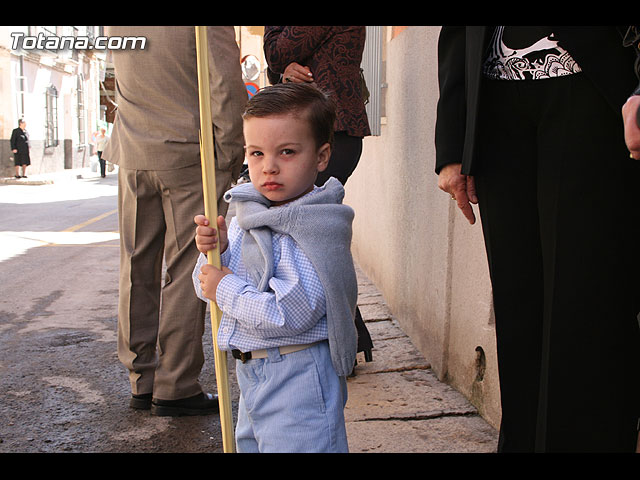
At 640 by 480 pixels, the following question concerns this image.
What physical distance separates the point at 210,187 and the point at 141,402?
1.90m

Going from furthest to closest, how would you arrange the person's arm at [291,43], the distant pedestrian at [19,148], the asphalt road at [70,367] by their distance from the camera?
the distant pedestrian at [19,148], the person's arm at [291,43], the asphalt road at [70,367]

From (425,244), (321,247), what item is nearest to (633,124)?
(321,247)

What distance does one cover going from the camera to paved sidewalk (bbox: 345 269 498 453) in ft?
9.50

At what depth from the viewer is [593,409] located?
1698 mm

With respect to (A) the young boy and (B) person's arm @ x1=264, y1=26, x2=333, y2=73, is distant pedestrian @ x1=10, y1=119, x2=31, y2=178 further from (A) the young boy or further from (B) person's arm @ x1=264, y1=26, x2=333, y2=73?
(A) the young boy

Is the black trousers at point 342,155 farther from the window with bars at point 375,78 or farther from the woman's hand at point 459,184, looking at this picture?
the window with bars at point 375,78

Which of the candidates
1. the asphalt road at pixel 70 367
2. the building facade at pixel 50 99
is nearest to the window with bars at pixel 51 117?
the building facade at pixel 50 99

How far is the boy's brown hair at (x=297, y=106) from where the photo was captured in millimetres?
1924

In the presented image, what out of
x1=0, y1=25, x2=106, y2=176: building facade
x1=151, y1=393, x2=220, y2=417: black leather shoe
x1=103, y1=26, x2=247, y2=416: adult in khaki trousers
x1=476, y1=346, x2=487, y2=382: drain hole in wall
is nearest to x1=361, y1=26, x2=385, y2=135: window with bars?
x1=103, y1=26, x2=247, y2=416: adult in khaki trousers

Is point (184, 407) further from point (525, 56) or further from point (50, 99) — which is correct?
point (50, 99)

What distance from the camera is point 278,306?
183 cm

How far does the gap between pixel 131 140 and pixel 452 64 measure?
1.58 m
